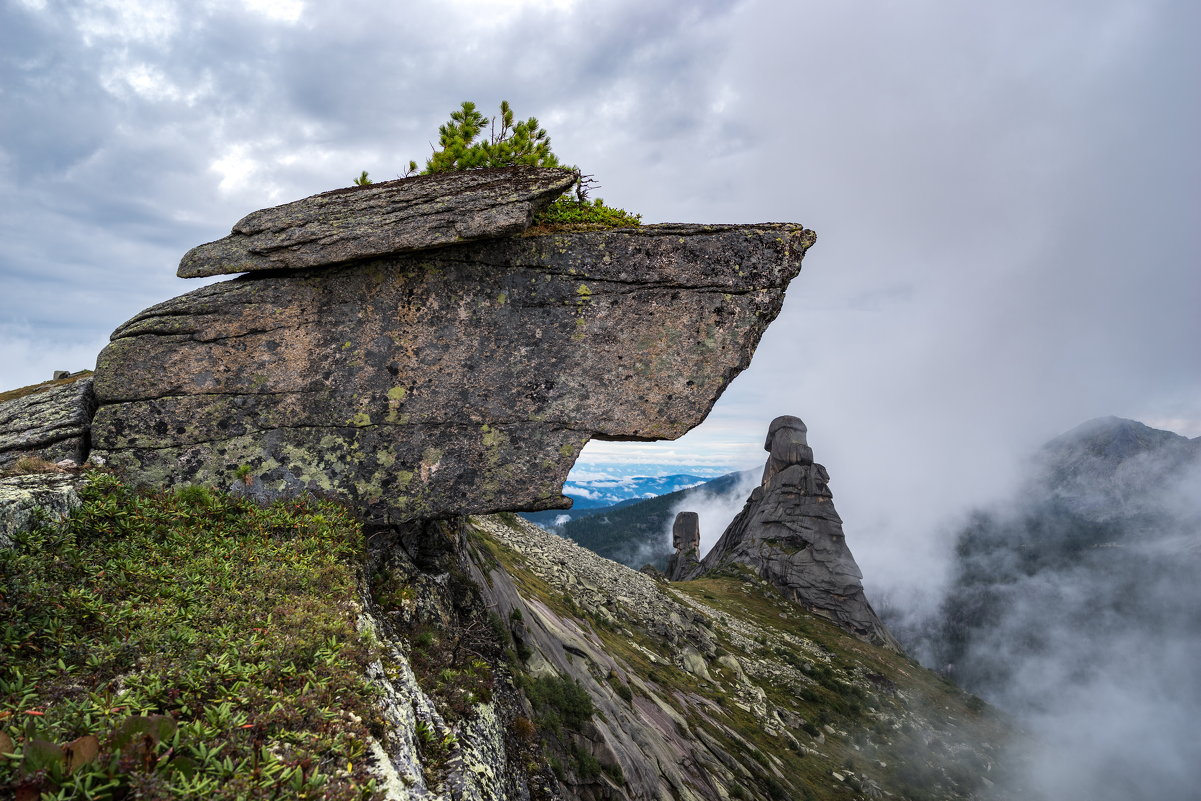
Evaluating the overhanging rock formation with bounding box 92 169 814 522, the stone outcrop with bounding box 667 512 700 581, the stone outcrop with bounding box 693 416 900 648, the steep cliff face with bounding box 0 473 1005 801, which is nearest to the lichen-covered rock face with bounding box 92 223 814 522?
the overhanging rock formation with bounding box 92 169 814 522

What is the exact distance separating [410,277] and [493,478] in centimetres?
552

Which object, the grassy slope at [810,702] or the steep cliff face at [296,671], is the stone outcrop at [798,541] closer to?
the grassy slope at [810,702]

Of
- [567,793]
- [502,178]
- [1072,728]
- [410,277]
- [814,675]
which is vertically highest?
[502,178]

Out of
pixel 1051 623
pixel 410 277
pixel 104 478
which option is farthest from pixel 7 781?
pixel 1051 623

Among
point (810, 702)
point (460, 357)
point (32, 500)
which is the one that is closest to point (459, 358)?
point (460, 357)

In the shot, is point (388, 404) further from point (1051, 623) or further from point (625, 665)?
point (1051, 623)

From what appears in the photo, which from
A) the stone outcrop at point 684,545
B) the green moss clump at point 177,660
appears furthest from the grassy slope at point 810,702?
the stone outcrop at point 684,545

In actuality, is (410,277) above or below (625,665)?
above

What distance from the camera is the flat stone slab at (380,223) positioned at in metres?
13.0

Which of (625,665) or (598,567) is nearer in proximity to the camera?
(625,665)

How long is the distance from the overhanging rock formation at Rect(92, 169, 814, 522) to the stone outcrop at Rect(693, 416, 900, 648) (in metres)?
92.5

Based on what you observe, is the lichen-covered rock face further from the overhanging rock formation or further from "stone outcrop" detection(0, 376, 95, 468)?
"stone outcrop" detection(0, 376, 95, 468)

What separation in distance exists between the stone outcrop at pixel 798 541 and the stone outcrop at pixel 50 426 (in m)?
98.7

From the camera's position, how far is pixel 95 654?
22.3 feet
